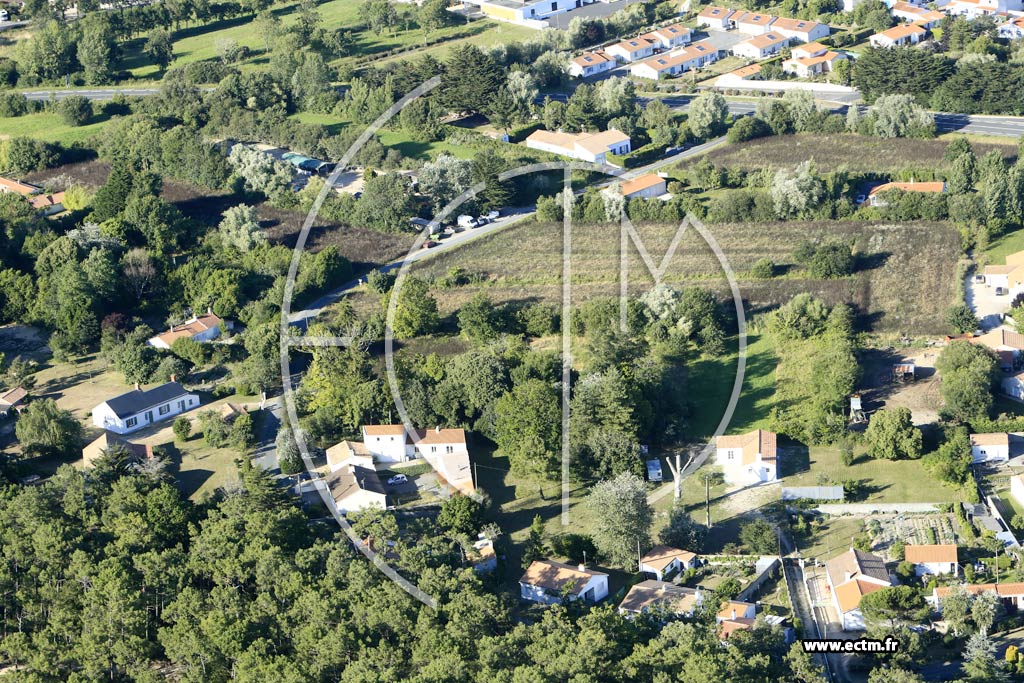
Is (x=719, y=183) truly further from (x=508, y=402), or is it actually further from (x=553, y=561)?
(x=553, y=561)

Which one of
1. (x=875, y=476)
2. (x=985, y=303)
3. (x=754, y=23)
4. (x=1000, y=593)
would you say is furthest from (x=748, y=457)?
(x=754, y=23)

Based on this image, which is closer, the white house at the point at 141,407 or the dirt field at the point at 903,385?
the dirt field at the point at 903,385

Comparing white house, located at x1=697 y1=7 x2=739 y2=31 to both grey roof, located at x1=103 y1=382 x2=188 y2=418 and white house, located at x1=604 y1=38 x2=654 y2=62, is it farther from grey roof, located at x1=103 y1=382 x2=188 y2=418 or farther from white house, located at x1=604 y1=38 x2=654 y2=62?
grey roof, located at x1=103 y1=382 x2=188 y2=418

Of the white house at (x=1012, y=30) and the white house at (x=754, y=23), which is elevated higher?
the white house at (x=754, y=23)

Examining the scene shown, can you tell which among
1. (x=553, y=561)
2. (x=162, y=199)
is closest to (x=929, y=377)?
(x=553, y=561)

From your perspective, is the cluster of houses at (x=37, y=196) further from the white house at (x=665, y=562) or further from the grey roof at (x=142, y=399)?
the white house at (x=665, y=562)

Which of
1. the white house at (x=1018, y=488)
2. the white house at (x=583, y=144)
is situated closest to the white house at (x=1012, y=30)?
the white house at (x=583, y=144)

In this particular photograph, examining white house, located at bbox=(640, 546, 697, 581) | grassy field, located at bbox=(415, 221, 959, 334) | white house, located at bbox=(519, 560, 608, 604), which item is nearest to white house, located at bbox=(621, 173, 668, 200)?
grassy field, located at bbox=(415, 221, 959, 334)
